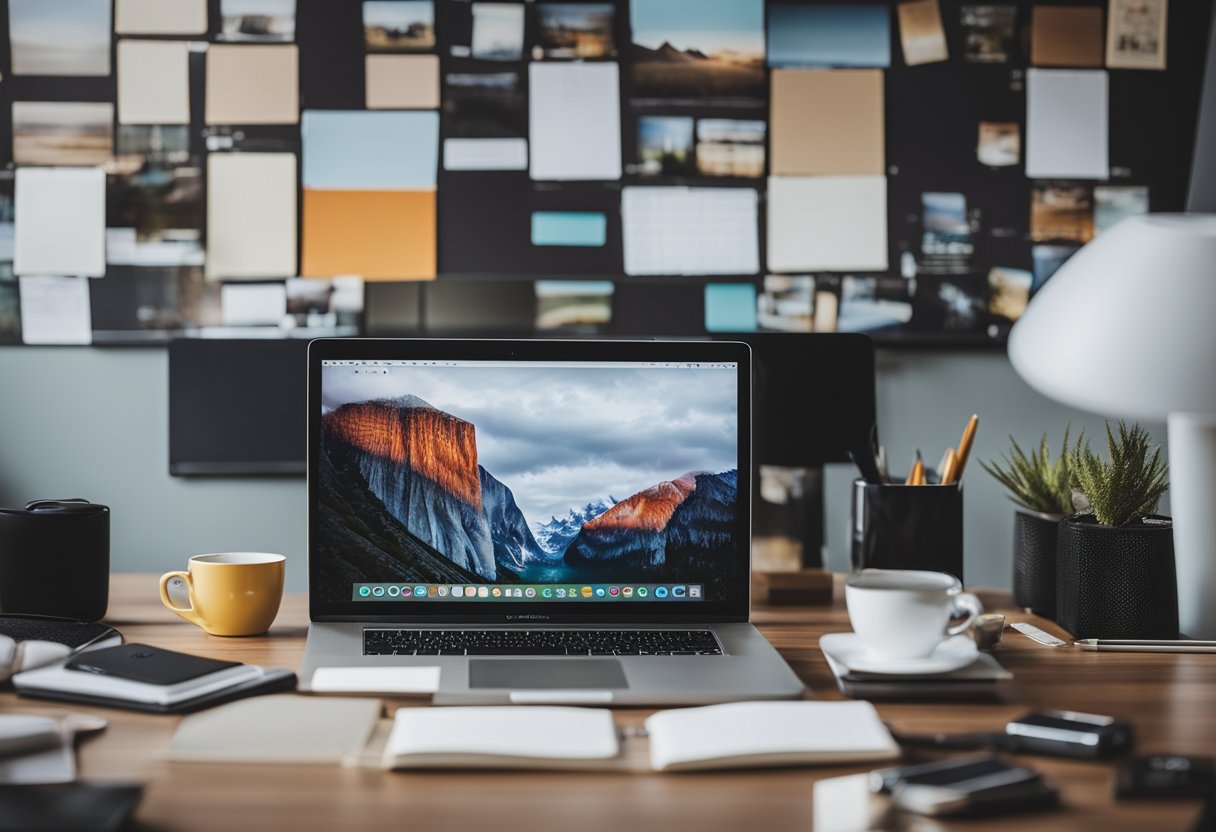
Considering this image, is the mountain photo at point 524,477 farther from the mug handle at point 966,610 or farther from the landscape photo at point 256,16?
the landscape photo at point 256,16

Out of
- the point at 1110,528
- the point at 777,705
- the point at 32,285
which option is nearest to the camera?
the point at 777,705

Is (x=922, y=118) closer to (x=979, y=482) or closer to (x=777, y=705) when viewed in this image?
(x=979, y=482)

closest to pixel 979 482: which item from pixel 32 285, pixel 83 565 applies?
pixel 83 565

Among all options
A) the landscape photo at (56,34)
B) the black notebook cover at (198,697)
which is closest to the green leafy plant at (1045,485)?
the black notebook cover at (198,697)

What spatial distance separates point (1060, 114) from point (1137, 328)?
1.65 m

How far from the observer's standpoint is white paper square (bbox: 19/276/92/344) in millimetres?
2318

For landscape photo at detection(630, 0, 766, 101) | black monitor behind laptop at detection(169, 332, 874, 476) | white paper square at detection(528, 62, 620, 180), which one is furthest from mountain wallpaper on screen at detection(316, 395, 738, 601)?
landscape photo at detection(630, 0, 766, 101)

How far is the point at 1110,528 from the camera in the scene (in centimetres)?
110

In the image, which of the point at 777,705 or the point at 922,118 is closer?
the point at 777,705

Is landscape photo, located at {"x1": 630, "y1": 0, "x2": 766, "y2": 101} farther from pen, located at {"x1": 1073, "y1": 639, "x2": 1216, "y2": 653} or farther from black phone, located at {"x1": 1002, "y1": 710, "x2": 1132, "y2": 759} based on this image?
black phone, located at {"x1": 1002, "y1": 710, "x2": 1132, "y2": 759}

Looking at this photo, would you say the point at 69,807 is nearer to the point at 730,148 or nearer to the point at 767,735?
the point at 767,735

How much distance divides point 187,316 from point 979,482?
1.74m

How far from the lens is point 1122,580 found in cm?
111

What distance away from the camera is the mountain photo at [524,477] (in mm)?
1094
